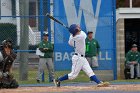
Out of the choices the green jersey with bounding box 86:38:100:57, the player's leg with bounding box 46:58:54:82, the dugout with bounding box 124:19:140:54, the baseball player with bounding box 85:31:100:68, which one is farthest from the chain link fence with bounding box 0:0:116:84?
the dugout with bounding box 124:19:140:54

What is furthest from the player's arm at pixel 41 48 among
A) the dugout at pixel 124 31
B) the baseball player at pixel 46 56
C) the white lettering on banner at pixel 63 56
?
the dugout at pixel 124 31

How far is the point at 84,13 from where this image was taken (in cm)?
1925

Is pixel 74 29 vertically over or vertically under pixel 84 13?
under

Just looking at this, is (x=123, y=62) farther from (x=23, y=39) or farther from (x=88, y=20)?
(x=23, y=39)

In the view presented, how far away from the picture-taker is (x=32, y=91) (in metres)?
13.5

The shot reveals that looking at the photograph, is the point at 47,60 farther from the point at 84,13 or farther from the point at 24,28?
the point at 84,13

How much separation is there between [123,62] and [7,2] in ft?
16.9

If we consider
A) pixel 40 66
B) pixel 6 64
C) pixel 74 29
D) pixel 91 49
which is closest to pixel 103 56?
pixel 91 49

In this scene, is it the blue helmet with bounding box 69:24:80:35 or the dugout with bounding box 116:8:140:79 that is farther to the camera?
the dugout with bounding box 116:8:140:79

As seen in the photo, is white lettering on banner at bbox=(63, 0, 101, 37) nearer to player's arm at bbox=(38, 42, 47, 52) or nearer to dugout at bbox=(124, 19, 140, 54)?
player's arm at bbox=(38, 42, 47, 52)

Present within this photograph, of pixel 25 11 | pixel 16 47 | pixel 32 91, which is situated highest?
pixel 25 11

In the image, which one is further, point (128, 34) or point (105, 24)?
point (128, 34)

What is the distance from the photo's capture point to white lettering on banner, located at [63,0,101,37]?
752 inches

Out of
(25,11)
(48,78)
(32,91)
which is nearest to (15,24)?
(25,11)
